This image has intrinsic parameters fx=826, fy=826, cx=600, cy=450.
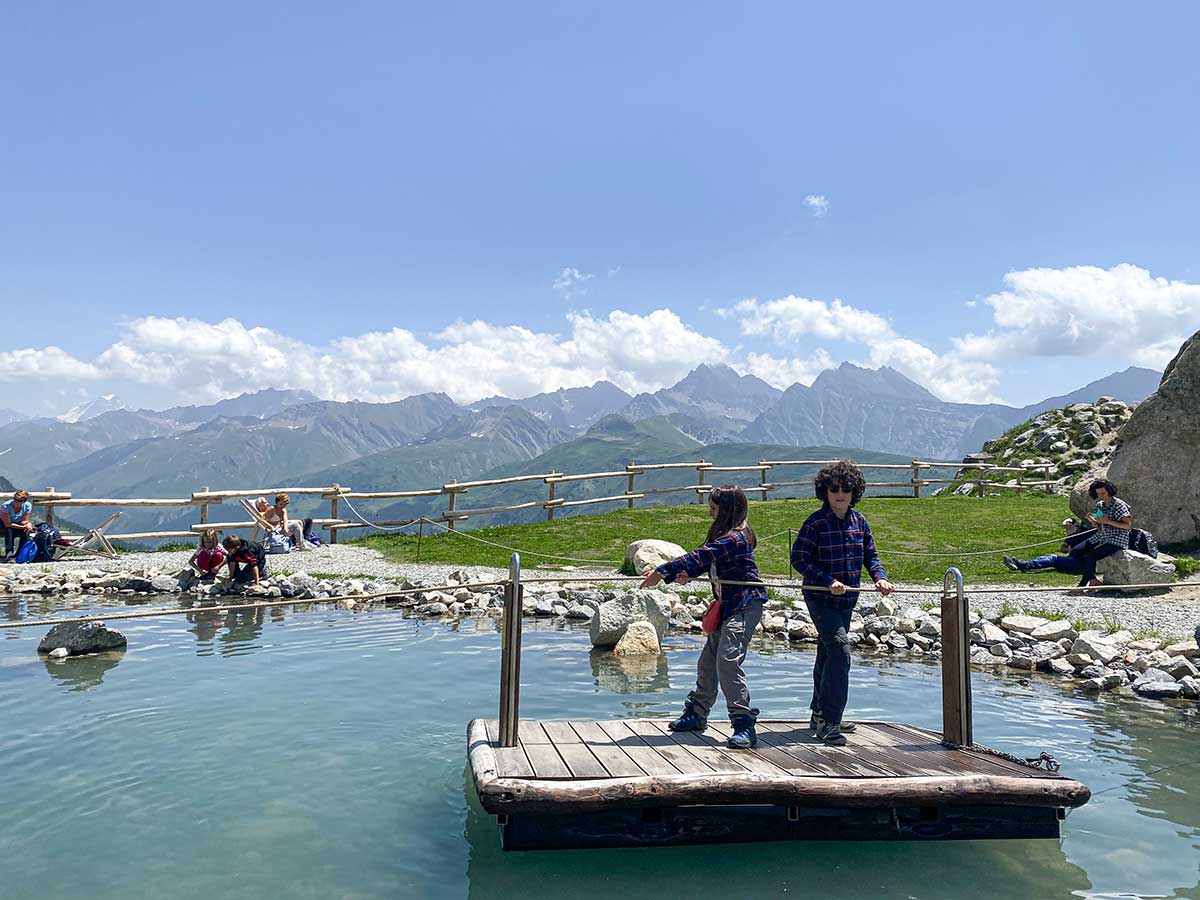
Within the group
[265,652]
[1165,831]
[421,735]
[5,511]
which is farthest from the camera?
[5,511]

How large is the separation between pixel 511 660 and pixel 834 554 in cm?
271

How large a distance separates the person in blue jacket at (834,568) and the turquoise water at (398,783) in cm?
118

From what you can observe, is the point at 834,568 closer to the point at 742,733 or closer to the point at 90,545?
the point at 742,733

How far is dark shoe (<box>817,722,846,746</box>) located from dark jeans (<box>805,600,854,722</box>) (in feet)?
0.15

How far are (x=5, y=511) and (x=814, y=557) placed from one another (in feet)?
73.5

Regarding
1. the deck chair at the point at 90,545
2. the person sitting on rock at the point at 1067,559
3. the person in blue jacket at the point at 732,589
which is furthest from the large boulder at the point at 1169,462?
the deck chair at the point at 90,545

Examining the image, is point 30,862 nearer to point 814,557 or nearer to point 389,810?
point 389,810

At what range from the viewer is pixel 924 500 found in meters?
30.0

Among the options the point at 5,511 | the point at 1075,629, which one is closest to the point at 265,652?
the point at 1075,629

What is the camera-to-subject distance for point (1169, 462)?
17.9 m

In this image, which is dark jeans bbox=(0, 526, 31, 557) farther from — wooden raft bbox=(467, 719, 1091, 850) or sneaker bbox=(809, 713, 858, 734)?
sneaker bbox=(809, 713, 858, 734)

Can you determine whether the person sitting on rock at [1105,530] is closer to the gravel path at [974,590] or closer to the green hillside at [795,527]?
the gravel path at [974,590]

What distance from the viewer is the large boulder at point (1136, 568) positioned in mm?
14586

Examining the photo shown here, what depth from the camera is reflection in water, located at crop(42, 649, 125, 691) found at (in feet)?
34.0
